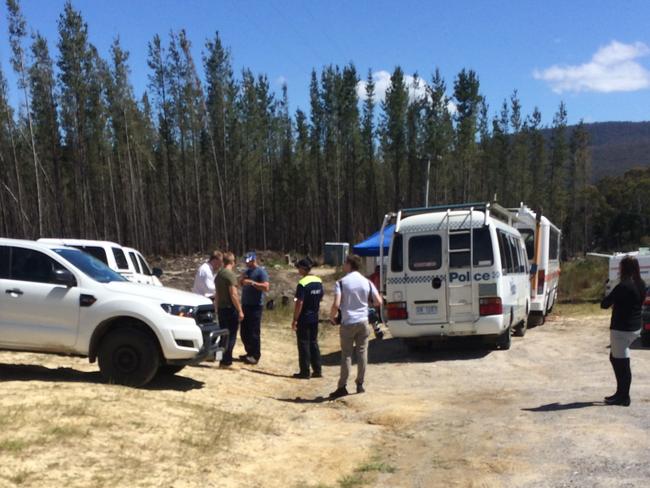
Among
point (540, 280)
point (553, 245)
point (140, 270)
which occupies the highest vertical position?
point (553, 245)

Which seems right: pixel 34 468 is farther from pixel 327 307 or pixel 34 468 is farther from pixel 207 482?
pixel 327 307

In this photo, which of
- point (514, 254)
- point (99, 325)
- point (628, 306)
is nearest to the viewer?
point (628, 306)

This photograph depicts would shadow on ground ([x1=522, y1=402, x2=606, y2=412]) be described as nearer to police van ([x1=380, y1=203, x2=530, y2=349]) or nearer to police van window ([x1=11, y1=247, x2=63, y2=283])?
police van ([x1=380, y1=203, x2=530, y2=349])

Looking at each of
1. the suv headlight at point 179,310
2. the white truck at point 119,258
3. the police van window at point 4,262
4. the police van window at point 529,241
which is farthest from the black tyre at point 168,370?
the police van window at point 529,241

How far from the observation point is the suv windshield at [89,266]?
940 cm

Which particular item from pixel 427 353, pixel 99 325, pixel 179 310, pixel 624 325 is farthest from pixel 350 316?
pixel 427 353

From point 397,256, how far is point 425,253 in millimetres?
537

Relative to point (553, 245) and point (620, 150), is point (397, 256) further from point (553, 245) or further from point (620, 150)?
point (620, 150)

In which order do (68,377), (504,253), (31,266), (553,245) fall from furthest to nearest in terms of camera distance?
(553,245) < (504,253) < (68,377) < (31,266)

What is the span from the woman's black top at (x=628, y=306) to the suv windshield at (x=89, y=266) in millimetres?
6510

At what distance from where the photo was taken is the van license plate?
13320 mm

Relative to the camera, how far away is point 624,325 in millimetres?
8336

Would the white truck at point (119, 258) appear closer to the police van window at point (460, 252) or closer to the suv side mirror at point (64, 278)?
the suv side mirror at point (64, 278)

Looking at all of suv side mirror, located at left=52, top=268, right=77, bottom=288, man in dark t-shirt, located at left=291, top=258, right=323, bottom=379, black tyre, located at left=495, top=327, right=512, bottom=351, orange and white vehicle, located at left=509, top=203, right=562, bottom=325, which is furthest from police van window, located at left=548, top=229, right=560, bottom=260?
suv side mirror, located at left=52, top=268, right=77, bottom=288
